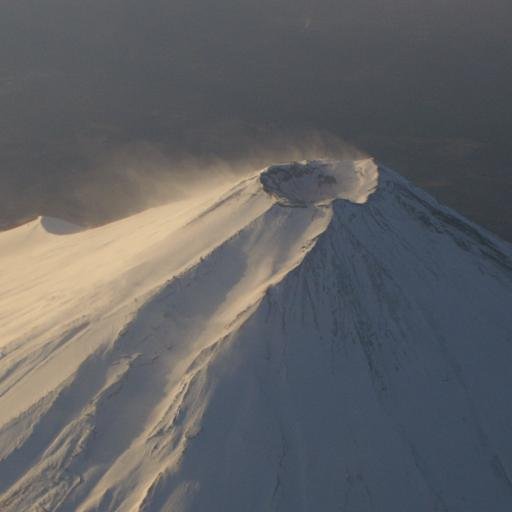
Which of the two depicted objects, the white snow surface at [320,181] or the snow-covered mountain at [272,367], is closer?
the snow-covered mountain at [272,367]

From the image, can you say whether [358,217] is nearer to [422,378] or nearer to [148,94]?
[422,378]

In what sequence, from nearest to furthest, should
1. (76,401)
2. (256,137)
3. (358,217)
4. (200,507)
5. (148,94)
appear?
(200,507) → (76,401) → (358,217) → (256,137) → (148,94)

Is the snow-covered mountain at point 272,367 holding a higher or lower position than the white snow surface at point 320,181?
lower

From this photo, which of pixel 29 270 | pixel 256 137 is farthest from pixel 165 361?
pixel 256 137

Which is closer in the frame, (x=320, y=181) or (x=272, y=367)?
(x=272, y=367)

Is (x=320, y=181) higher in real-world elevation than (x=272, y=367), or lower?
higher

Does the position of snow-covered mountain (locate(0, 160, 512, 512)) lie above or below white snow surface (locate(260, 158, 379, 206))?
below

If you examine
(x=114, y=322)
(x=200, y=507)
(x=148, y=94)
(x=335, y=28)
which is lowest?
(x=200, y=507)

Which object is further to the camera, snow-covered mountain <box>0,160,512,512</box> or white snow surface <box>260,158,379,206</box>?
white snow surface <box>260,158,379,206</box>
